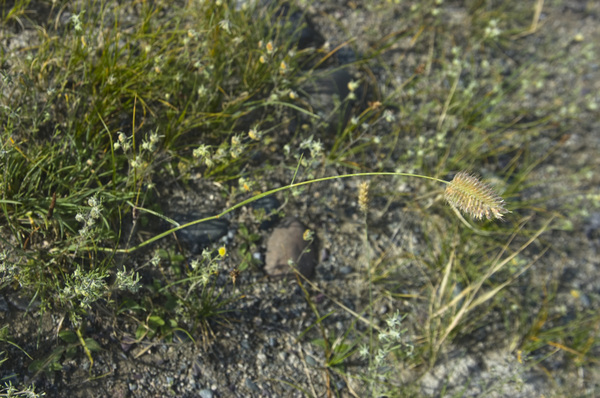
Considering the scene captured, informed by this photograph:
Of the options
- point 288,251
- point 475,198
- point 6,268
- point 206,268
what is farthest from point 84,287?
point 475,198

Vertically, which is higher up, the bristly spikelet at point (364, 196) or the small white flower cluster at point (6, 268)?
the bristly spikelet at point (364, 196)

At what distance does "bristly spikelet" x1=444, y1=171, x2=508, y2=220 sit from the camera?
1847mm

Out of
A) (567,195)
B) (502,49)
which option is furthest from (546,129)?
(502,49)

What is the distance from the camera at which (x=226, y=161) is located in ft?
9.48

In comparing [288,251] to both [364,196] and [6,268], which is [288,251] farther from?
[6,268]

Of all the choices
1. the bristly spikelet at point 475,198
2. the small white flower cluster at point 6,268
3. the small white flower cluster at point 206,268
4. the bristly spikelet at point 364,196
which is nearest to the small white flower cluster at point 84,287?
the small white flower cluster at point 6,268

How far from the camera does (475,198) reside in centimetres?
189

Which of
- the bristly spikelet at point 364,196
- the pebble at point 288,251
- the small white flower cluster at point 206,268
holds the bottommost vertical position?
the pebble at point 288,251

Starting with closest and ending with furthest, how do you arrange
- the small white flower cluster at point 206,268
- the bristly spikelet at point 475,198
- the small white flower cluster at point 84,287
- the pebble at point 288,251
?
1. the bristly spikelet at point 475,198
2. the small white flower cluster at point 84,287
3. the small white flower cluster at point 206,268
4. the pebble at point 288,251

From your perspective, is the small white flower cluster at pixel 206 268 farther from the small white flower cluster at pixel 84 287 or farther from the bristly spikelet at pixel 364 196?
the bristly spikelet at pixel 364 196

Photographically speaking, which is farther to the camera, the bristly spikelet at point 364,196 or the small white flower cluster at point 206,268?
the small white flower cluster at point 206,268

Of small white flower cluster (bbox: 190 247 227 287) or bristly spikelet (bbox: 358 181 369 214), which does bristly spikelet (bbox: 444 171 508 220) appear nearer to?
bristly spikelet (bbox: 358 181 369 214)

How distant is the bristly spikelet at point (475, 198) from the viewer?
1847 mm

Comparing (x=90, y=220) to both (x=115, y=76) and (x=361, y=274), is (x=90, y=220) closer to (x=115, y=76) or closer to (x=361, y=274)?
(x=115, y=76)
